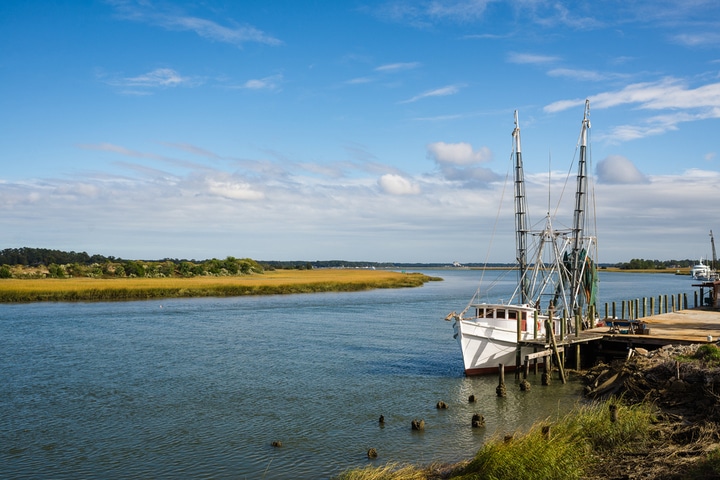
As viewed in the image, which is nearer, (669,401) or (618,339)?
(669,401)

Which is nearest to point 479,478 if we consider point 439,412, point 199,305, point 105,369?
point 439,412

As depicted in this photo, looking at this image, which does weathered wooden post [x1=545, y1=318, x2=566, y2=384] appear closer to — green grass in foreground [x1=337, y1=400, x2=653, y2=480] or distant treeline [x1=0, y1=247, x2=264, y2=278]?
green grass in foreground [x1=337, y1=400, x2=653, y2=480]

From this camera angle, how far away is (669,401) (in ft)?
76.9

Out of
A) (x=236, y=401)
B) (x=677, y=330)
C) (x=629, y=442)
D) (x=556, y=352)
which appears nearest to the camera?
(x=629, y=442)

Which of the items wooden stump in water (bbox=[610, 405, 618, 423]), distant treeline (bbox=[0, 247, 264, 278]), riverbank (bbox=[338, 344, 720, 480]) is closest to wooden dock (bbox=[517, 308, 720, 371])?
riverbank (bbox=[338, 344, 720, 480])

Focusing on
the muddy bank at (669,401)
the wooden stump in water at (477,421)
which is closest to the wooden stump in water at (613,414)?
the muddy bank at (669,401)

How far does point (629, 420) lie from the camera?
19.8 meters

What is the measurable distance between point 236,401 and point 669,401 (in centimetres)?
1791

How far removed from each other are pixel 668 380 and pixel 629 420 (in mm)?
6242

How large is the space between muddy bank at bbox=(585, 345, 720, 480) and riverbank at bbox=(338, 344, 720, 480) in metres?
0.03

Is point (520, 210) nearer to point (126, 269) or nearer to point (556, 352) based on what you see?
point (556, 352)

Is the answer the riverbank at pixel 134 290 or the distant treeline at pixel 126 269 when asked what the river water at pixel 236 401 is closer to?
the riverbank at pixel 134 290

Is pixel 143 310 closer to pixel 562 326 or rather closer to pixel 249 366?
pixel 249 366

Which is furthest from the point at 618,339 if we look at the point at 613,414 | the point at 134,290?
the point at 134,290
